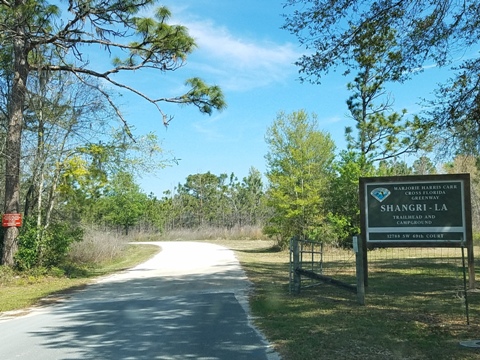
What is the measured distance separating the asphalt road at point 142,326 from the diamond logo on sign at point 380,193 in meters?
4.16

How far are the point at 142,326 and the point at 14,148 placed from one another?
11285mm

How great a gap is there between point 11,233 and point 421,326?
14.8m

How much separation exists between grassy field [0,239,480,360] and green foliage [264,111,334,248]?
12.5 m

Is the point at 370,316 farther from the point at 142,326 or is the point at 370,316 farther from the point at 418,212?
the point at 142,326

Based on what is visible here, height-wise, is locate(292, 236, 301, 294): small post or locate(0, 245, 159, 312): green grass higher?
locate(292, 236, 301, 294): small post

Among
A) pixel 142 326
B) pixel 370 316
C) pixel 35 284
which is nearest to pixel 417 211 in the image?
pixel 370 316

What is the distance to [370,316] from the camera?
29.2 feet

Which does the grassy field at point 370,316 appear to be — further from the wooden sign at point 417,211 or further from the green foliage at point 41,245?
the green foliage at point 41,245

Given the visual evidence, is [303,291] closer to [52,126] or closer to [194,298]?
[194,298]

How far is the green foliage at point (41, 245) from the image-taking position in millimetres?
17688

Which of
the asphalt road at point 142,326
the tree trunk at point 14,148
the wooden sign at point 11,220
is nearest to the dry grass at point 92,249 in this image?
the tree trunk at point 14,148

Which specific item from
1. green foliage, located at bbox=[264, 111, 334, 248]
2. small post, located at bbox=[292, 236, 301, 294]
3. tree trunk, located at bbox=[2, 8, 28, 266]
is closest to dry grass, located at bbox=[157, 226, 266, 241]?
green foliage, located at bbox=[264, 111, 334, 248]

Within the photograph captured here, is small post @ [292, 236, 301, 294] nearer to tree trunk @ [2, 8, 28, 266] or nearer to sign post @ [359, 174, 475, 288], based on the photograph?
sign post @ [359, 174, 475, 288]

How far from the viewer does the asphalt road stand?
691 cm
